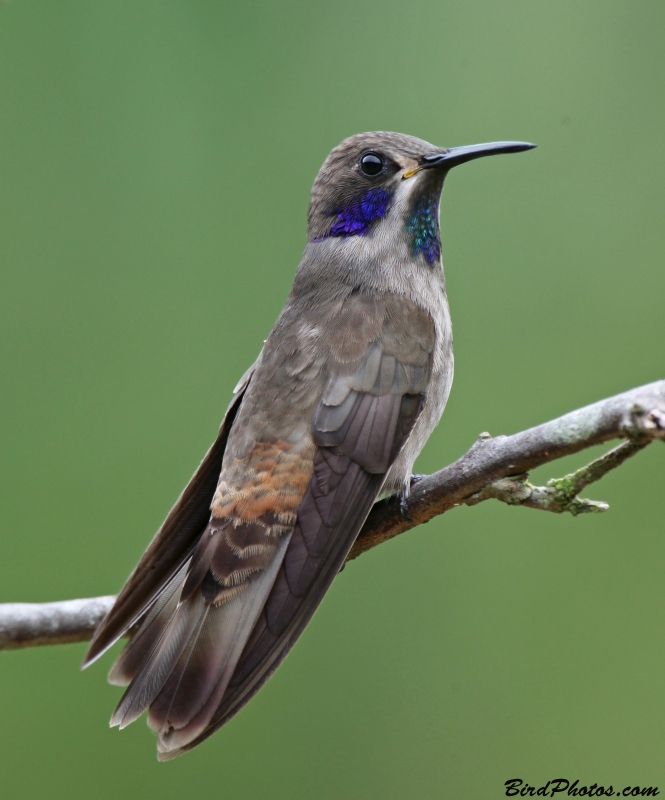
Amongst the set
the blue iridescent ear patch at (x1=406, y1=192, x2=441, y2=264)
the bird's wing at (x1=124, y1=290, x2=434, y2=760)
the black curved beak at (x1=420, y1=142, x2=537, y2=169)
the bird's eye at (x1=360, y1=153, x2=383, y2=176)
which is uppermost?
the black curved beak at (x1=420, y1=142, x2=537, y2=169)

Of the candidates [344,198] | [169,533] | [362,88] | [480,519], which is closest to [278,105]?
[362,88]

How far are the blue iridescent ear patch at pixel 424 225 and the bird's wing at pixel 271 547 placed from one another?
517mm

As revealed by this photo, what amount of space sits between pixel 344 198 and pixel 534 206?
5.68ft

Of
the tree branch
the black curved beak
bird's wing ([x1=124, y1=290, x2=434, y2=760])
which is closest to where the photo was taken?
the tree branch

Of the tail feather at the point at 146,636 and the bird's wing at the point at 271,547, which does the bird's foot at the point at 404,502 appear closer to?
the bird's wing at the point at 271,547

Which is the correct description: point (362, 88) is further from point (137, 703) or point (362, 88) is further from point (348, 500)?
point (137, 703)

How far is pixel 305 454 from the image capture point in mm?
2951

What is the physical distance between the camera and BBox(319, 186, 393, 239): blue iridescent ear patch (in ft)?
11.6

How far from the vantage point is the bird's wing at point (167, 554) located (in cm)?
306

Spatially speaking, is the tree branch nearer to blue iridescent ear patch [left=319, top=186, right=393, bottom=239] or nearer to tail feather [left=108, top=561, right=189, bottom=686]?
tail feather [left=108, top=561, right=189, bottom=686]

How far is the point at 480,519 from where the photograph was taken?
4.60m

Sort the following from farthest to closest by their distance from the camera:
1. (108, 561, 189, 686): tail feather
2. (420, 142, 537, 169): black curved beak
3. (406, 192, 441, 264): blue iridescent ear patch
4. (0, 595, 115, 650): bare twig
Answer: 1. (406, 192, 441, 264): blue iridescent ear patch
2. (420, 142, 537, 169): black curved beak
3. (108, 561, 189, 686): tail feather
4. (0, 595, 115, 650): bare twig

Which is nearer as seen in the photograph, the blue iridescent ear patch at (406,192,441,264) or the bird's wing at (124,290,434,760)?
the bird's wing at (124,290,434,760)

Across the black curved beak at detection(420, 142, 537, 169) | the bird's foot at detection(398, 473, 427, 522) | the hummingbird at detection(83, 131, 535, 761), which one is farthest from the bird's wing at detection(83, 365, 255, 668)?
the black curved beak at detection(420, 142, 537, 169)
